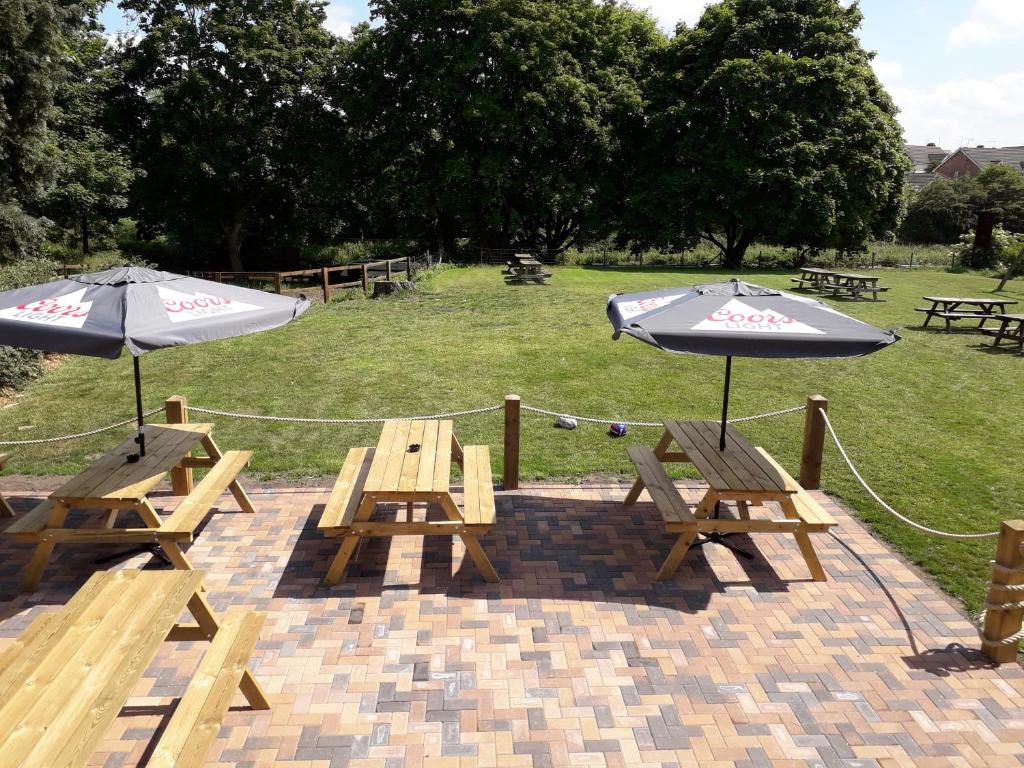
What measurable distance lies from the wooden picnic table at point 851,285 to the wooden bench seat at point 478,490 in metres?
19.1

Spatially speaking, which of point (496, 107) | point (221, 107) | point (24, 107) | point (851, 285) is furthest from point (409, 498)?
point (221, 107)

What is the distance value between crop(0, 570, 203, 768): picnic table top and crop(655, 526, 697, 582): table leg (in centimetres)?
349

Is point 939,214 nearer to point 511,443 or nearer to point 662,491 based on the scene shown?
point 511,443

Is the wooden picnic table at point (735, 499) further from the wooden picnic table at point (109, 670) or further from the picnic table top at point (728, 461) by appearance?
the wooden picnic table at point (109, 670)

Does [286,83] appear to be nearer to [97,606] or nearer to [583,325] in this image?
[583,325]

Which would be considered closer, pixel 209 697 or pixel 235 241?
pixel 209 697

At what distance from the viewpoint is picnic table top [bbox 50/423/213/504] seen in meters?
5.38

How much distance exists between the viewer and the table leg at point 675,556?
5.71m

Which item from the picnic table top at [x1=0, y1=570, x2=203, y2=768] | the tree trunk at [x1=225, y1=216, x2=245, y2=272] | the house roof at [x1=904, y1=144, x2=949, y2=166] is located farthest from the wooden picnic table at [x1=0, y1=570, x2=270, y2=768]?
the house roof at [x1=904, y1=144, x2=949, y2=166]

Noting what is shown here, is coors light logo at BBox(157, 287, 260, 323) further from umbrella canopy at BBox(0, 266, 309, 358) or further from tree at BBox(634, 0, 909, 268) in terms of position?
tree at BBox(634, 0, 909, 268)

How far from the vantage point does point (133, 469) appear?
233 inches

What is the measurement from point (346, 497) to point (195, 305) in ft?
6.60

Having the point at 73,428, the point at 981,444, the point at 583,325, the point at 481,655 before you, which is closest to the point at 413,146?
the point at 583,325

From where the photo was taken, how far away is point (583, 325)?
17109mm
